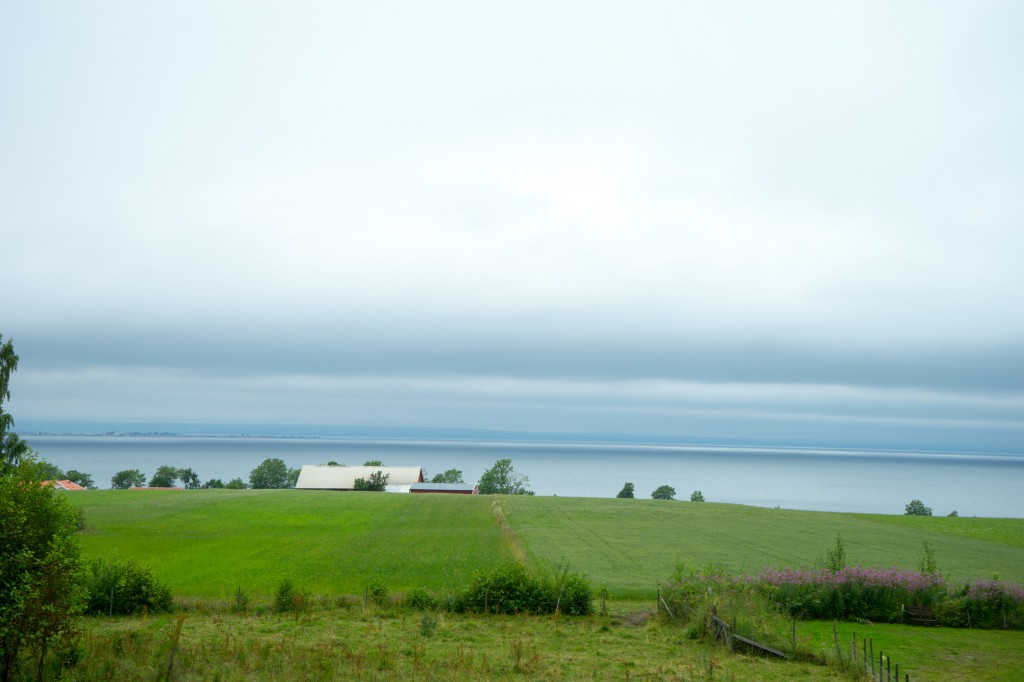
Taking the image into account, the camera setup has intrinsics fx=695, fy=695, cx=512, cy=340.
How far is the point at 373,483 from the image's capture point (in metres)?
123

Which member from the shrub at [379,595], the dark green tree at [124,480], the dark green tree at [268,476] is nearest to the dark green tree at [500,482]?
the dark green tree at [268,476]

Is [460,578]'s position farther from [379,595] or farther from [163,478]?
[163,478]

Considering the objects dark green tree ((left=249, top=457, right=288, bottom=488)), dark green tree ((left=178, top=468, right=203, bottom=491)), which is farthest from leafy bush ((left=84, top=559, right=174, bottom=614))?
dark green tree ((left=178, top=468, right=203, bottom=491))

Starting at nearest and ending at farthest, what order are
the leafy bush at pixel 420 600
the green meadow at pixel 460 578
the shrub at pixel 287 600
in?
the green meadow at pixel 460 578
the shrub at pixel 287 600
the leafy bush at pixel 420 600

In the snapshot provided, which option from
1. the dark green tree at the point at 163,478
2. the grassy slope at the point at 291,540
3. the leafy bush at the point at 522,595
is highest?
the leafy bush at the point at 522,595

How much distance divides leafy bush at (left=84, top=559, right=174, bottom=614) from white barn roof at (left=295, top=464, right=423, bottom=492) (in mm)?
93958

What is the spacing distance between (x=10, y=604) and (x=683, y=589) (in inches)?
875

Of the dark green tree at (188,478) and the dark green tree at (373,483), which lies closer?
the dark green tree at (373,483)

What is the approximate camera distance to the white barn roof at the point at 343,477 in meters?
124

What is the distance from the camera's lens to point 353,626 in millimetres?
25797

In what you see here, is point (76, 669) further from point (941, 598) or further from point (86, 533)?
point (86, 533)

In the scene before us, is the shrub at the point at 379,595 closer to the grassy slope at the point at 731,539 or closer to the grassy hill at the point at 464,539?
the grassy hill at the point at 464,539

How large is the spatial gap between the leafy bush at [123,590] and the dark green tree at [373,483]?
94.7 metres

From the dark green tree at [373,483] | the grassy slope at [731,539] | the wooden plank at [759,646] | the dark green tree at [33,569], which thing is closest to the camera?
the dark green tree at [33,569]
